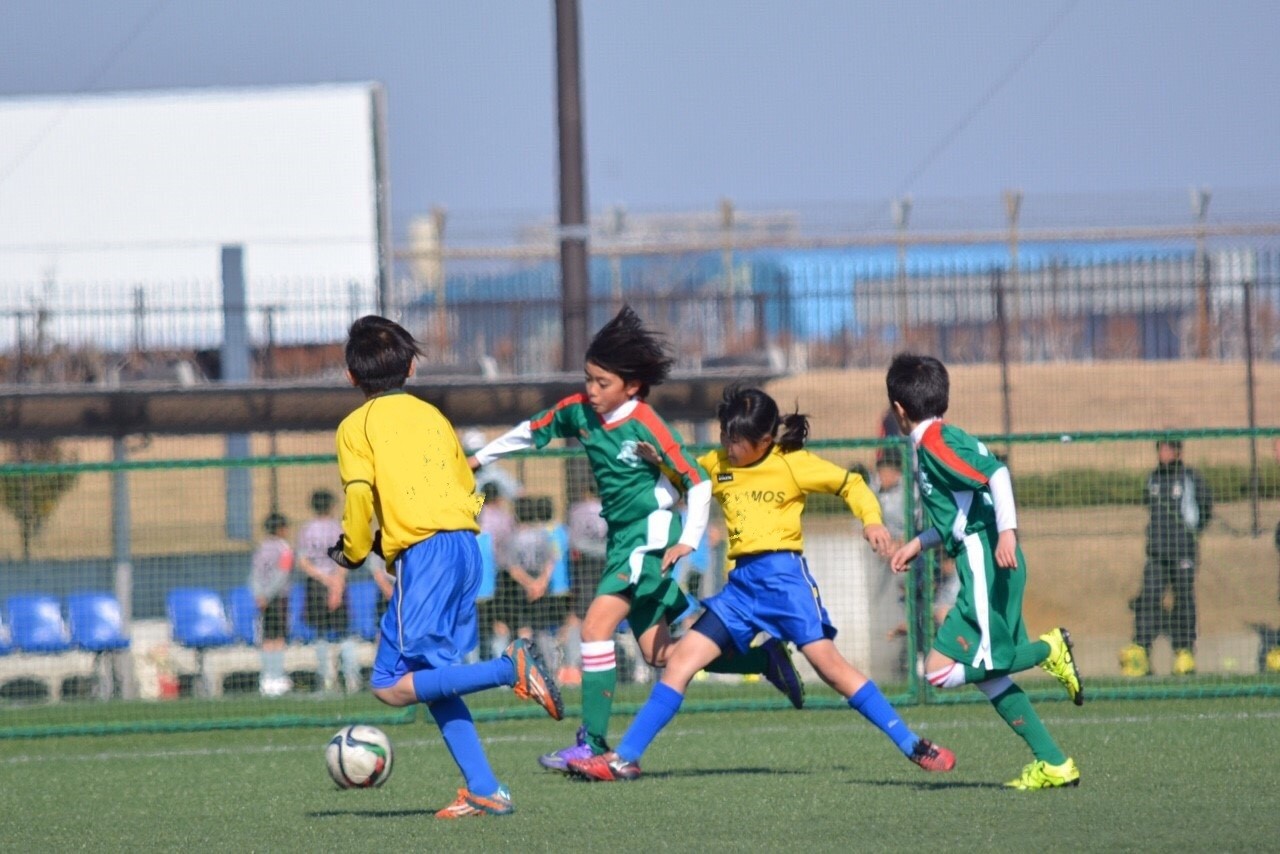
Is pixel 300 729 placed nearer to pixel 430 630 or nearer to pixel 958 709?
pixel 958 709

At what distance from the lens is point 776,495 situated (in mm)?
7598

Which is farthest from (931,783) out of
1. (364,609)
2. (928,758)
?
(364,609)

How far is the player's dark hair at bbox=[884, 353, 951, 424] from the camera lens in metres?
7.10

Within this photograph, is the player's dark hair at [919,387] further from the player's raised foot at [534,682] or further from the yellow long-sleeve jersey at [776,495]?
the player's raised foot at [534,682]

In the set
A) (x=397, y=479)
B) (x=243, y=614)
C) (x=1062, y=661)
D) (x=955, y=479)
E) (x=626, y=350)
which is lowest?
(x=243, y=614)

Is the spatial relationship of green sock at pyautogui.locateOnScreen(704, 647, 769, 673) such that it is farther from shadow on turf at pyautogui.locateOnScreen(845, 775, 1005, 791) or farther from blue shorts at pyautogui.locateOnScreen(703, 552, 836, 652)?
shadow on turf at pyautogui.locateOnScreen(845, 775, 1005, 791)

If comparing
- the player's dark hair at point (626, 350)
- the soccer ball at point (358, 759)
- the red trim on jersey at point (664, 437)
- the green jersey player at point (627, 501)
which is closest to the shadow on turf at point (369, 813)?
the soccer ball at point (358, 759)

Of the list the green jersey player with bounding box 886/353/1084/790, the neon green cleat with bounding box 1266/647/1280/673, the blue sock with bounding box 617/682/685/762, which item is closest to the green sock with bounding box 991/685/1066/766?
the green jersey player with bounding box 886/353/1084/790

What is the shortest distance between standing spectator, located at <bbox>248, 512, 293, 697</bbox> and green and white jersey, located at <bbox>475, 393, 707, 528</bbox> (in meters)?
4.40

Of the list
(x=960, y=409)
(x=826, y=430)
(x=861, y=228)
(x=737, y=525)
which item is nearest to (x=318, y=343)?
(x=861, y=228)

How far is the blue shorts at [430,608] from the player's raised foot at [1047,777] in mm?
2167

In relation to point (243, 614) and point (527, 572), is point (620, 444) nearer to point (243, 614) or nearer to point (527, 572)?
point (527, 572)

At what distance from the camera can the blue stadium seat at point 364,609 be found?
38.0ft

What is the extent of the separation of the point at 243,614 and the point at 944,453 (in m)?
6.48
